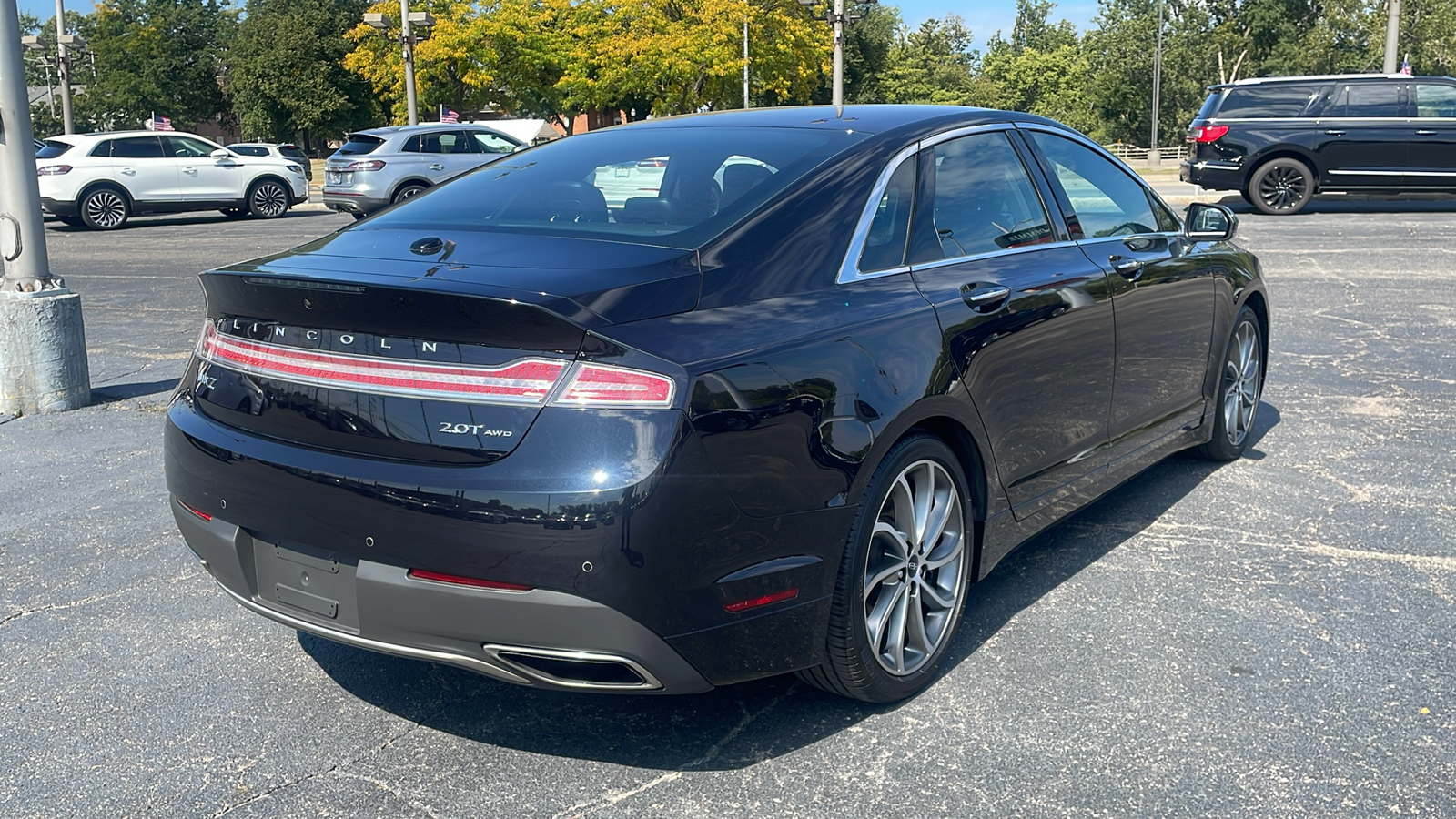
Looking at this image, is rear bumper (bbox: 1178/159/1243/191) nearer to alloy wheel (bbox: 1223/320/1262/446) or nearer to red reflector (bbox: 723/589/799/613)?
alloy wheel (bbox: 1223/320/1262/446)

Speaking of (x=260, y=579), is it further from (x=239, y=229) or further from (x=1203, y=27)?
(x=1203, y=27)

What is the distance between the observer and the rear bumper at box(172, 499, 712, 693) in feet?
8.79

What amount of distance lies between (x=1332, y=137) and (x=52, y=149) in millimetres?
20370

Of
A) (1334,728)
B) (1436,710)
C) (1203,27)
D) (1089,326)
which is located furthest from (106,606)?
(1203,27)

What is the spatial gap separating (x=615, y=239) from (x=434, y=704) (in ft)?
4.43

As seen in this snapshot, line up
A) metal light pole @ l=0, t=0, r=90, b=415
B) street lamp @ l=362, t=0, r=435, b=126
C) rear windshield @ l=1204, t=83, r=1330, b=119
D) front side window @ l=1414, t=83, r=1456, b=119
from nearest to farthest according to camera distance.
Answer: metal light pole @ l=0, t=0, r=90, b=415 < front side window @ l=1414, t=83, r=1456, b=119 < rear windshield @ l=1204, t=83, r=1330, b=119 < street lamp @ l=362, t=0, r=435, b=126

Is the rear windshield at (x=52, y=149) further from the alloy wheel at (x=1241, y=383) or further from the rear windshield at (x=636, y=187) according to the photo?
the alloy wheel at (x=1241, y=383)

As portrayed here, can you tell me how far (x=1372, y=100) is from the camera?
59.4 ft

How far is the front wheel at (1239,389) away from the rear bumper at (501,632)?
3503 millimetres

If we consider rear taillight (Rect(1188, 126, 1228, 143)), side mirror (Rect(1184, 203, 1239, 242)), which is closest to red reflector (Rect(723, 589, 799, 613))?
side mirror (Rect(1184, 203, 1239, 242))

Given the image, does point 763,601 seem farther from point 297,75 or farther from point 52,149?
point 297,75

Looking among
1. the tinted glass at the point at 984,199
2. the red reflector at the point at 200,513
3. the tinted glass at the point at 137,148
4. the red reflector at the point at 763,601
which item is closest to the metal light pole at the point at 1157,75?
the tinted glass at the point at 137,148

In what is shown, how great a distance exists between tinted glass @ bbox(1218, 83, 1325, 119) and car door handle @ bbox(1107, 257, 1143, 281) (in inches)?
605

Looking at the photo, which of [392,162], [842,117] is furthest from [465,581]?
[392,162]
